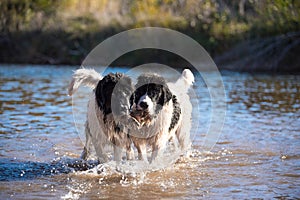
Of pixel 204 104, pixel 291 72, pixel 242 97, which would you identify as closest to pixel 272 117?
pixel 204 104

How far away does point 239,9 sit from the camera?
89.6 feet

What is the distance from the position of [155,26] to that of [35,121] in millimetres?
16873

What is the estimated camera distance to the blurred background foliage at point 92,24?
86.3 ft

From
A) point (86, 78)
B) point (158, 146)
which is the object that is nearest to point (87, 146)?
point (86, 78)

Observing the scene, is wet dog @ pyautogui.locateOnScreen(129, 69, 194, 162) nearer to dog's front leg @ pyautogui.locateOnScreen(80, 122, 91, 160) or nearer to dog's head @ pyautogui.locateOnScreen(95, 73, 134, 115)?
dog's head @ pyautogui.locateOnScreen(95, 73, 134, 115)

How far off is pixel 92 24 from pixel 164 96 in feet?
72.3

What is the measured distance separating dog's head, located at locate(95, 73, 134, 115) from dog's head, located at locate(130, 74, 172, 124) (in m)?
0.09

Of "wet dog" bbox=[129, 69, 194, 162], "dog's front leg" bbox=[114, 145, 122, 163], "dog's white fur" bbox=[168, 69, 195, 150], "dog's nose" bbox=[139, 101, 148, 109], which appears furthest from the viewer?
"dog's white fur" bbox=[168, 69, 195, 150]

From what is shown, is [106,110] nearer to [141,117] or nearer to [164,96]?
[141,117]

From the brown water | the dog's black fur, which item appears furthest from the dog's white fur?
the dog's black fur

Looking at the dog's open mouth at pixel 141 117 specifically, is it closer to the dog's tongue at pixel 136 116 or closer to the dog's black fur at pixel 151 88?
the dog's tongue at pixel 136 116

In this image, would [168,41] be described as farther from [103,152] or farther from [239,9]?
[103,152]

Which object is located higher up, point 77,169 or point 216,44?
point 216,44

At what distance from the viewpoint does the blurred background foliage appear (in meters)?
26.3
